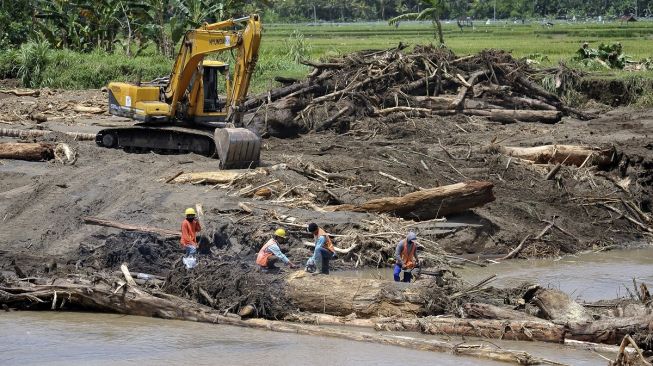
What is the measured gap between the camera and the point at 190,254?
59.2 feet

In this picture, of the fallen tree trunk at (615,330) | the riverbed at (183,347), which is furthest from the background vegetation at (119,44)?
the fallen tree trunk at (615,330)

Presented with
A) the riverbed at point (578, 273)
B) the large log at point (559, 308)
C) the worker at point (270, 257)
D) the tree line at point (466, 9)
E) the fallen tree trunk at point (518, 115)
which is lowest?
the tree line at point (466, 9)

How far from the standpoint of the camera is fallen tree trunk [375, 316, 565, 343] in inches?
575

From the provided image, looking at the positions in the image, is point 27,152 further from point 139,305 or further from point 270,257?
point 270,257

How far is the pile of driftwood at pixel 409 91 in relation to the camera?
105 ft

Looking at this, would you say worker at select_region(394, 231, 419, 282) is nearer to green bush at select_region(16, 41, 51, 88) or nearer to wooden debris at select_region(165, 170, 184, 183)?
wooden debris at select_region(165, 170, 184, 183)

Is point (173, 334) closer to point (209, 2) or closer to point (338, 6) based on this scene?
point (209, 2)

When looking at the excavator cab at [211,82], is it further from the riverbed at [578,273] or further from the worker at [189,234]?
the worker at [189,234]

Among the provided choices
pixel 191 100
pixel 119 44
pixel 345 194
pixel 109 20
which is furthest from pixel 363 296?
pixel 119 44

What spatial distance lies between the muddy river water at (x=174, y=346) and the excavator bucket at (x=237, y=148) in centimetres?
798

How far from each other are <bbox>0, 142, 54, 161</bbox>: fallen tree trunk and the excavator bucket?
4.77 metres

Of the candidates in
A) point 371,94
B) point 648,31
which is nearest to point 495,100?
point 371,94

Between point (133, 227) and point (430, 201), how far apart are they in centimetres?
614

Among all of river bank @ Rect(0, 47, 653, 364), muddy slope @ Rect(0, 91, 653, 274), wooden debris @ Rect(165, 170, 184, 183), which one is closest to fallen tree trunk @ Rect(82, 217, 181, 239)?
river bank @ Rect(0, 47, 653, 364)
